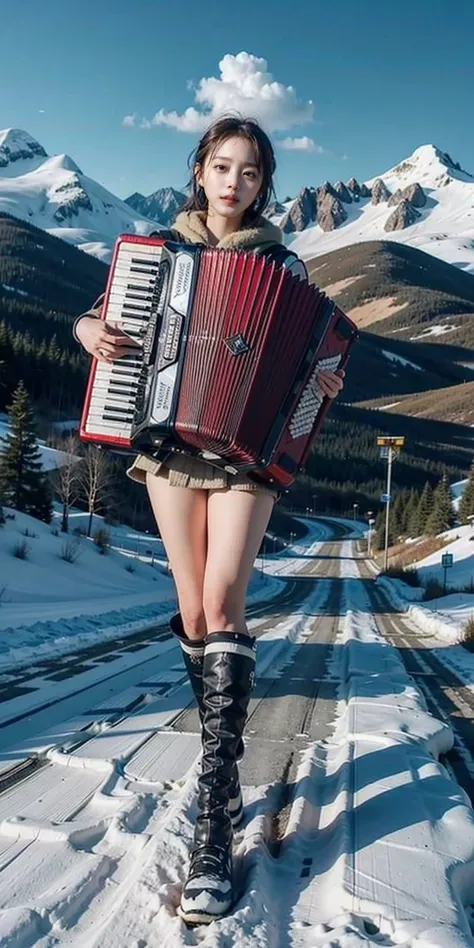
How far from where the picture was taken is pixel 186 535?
2.21 m

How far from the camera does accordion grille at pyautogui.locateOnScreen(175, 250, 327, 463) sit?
81.7 inches

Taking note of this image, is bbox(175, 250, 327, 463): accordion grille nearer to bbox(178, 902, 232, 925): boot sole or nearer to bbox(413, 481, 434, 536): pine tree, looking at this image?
bbox(178, 902, 232, 925): boot sole

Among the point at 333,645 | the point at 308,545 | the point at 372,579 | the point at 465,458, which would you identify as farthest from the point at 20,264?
the point at 333,645

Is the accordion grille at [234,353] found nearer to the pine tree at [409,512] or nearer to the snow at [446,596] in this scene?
the snow at [446,596]

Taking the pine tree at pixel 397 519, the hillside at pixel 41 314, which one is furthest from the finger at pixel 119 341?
the pine tree at pixel 397 519

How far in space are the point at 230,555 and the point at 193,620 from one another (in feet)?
1.12

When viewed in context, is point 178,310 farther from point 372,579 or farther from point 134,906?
point 372,579

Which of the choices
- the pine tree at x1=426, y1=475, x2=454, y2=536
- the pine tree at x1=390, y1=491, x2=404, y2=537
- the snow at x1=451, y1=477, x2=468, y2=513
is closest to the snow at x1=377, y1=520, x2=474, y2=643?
the pine tree at x1=426, y1=475, x2=454, y2=536

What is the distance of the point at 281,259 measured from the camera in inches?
87.0

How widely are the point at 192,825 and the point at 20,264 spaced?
6954 inches

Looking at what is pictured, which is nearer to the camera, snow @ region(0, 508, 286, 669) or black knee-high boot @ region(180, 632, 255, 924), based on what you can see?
black knee-high boot @ region(180, 632, 255, 924)

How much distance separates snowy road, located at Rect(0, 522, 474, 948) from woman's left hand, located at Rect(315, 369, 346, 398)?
4.24 feet

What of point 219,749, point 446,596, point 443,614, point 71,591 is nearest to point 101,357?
point 219,749

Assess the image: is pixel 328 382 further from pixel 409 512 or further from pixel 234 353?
pixel 409 512
